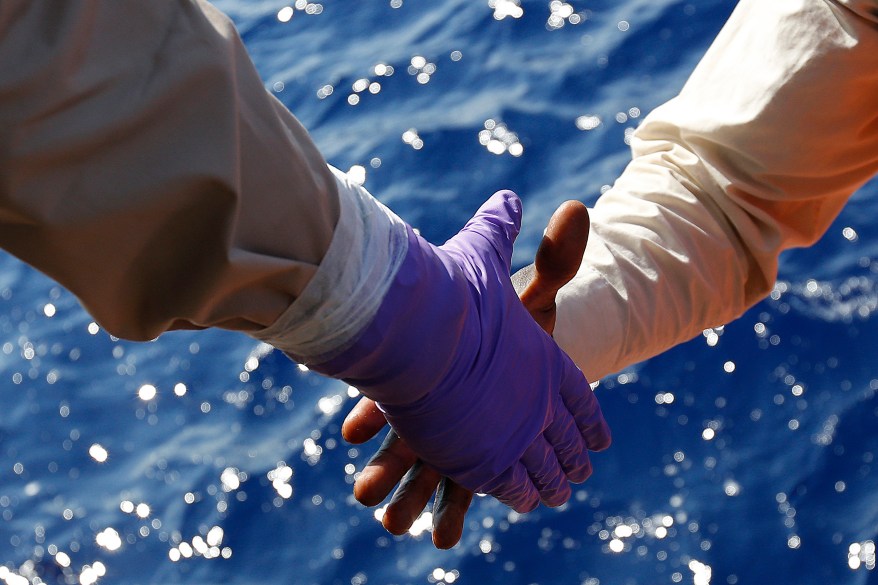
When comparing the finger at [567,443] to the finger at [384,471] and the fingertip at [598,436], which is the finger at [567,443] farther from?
the finger at [384,471]

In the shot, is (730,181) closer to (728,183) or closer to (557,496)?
(728,183)

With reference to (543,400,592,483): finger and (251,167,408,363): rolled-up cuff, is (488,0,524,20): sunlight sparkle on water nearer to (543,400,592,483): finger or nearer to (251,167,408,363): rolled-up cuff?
(543,400,592,483): finger

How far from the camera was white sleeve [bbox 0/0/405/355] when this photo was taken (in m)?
0.88

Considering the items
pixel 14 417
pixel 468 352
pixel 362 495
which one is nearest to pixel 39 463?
pixel 14 417

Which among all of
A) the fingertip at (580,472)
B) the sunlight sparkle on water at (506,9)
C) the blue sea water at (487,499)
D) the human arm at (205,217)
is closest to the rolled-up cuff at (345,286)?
the human arm at (205,217)

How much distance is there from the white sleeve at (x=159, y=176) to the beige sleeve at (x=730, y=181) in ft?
2.61

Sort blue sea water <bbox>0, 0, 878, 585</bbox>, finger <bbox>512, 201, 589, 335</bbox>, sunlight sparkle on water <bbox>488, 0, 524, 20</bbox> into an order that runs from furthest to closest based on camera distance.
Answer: sunlight sparkle on water <bbox>488, 0, 524, 20</bbox>, blue sea water <bbox>0, 0, 878, 585</bbox>, finger <bbox>512, 201, 589, 335</bbox>

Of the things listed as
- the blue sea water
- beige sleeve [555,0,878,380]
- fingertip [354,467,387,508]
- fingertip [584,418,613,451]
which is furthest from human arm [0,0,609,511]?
the blue sea water

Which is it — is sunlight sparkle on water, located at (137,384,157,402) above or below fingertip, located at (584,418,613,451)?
below

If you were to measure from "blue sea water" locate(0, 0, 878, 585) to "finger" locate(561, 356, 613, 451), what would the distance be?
100 centimetres

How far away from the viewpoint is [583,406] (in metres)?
1.64

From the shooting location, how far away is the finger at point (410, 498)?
1.46 metres

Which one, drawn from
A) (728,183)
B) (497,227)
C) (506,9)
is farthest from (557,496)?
(506,9)

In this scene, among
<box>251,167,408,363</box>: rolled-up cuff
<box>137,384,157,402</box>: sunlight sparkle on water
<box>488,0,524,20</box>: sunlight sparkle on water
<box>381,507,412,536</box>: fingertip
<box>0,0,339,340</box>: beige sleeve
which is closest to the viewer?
<box>0,0,339,340</box>: beige sleeve
